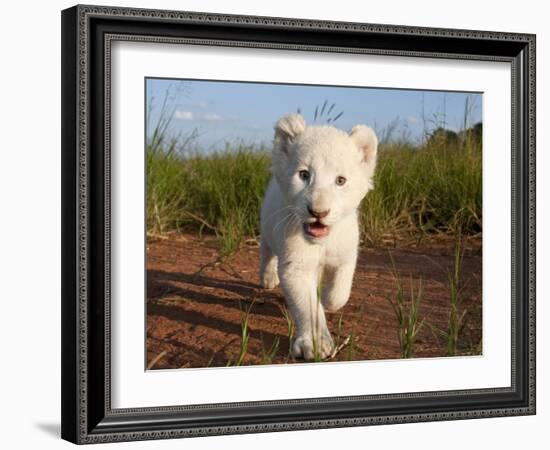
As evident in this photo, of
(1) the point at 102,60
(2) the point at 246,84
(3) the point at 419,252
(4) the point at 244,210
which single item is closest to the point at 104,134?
(1) the point at 102,60

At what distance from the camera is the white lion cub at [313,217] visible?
5.14 m

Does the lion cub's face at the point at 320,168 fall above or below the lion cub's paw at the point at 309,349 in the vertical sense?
above

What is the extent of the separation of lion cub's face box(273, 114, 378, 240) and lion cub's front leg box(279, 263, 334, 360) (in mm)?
208

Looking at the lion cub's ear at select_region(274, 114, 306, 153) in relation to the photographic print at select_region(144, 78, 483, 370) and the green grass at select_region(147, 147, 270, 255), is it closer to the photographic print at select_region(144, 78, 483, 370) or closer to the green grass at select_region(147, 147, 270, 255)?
the photographic print at select_region(144, 78, 483, 370)

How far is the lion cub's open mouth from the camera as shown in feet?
17.1

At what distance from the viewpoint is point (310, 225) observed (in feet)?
17.1

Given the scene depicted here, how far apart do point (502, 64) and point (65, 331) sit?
2.51 m

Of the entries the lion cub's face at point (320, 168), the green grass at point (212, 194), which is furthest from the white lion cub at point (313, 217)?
the green grass at point (212, 194)

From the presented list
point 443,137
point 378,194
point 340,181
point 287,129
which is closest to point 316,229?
point 340,181

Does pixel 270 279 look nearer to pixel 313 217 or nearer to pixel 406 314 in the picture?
pixel 313 217

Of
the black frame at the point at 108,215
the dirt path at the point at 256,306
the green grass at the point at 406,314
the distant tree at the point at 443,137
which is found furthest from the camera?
the distant tree at the point at 443,137

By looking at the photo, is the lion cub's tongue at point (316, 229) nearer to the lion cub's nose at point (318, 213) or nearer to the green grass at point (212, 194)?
the lion cub's nose at point (318, 213)

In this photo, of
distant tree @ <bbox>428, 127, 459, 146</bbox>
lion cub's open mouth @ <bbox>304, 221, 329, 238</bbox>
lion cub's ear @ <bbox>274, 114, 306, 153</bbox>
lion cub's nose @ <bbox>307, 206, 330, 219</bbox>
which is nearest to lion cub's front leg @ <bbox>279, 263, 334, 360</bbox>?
lion cub's open mouth @ <bbox>304, 221, 329, 238</bbox>

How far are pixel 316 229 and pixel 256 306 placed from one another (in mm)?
473
